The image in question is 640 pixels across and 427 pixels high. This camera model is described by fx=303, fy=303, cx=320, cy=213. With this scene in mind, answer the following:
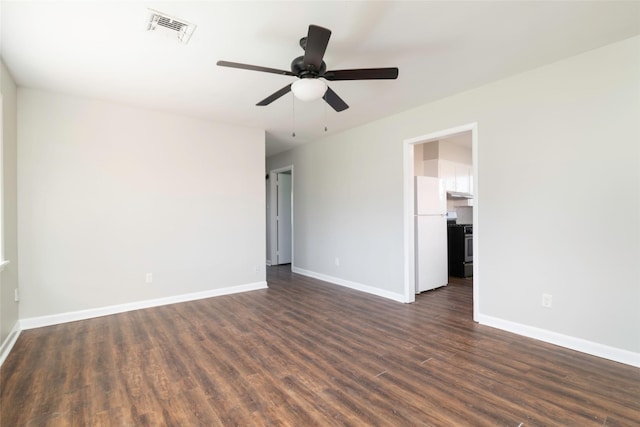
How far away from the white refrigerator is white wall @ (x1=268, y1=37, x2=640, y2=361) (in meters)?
1.12

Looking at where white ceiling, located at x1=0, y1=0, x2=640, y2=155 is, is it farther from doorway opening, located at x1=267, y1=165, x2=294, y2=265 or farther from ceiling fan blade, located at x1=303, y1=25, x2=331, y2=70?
doorway opening, located at x1=267, y1=165, x2=294, y2=265

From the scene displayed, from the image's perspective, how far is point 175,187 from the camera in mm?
4168

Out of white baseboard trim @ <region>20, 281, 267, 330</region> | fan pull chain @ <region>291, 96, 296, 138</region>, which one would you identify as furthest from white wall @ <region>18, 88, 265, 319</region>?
fan pull chain @ <region>291, 96, 296, 138</region>

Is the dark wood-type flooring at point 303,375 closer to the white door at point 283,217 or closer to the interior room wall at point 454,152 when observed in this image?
the interior room wall at point 454,152

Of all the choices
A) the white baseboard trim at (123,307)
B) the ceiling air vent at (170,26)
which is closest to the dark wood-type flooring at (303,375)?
the white baseboard trim at (123,307)

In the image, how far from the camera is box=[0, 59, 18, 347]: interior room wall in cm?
271

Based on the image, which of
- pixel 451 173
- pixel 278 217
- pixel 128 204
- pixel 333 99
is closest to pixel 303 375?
pixel 333 99

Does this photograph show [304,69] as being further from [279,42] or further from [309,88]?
[279,42]

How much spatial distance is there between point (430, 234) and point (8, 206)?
16.4 ft

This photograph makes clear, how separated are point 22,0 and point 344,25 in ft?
6.86

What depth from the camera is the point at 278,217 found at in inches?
279

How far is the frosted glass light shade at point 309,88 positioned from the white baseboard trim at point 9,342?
126 inches

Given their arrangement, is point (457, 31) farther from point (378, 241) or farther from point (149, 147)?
point (149, 147)

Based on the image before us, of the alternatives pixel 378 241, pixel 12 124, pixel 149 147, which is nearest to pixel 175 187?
Answer: pixel 149 147
